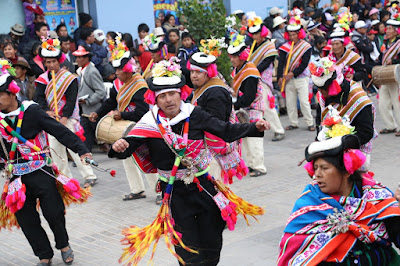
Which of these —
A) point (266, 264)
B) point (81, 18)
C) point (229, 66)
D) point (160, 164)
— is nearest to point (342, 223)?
point (160, 164)

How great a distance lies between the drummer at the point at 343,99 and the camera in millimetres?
6258

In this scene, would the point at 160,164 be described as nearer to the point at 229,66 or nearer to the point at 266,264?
the point at 266,264

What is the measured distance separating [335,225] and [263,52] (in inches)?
306

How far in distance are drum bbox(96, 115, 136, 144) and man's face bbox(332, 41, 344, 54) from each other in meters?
4.07

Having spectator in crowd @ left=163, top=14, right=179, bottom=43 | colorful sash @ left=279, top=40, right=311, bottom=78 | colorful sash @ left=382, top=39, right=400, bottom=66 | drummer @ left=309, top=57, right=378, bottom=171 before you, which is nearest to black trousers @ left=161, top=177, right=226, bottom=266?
drummer @ left=309, top=57, right=378, bottom=171

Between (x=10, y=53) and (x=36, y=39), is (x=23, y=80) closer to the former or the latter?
(x=10, y=53)

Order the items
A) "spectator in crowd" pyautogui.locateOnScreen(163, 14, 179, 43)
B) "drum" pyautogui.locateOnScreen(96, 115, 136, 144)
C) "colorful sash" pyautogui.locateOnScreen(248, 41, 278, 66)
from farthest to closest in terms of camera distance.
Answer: "spectator in crowd" pyautogui.locateOnScreen(163, 14, 179, 43) → "colorful sash" pyautogui.locateOnScreen(248, 41, 278, 66) → "drum" pyautogui.locateOnScreen(96, 115, 136, 144)

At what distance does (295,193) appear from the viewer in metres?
8.55

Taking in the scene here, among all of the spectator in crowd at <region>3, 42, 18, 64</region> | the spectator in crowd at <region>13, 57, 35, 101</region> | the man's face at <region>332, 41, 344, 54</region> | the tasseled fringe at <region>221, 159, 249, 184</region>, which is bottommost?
the tasseled fringe at <region>221, 159, 249, 184</region>

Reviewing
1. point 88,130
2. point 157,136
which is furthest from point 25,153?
point 88,130

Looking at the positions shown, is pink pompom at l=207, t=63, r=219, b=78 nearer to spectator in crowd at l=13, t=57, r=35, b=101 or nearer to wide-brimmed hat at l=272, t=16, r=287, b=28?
spectator in crowd at l=13, t=57, r=35, b=101

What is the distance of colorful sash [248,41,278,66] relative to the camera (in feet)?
37.6

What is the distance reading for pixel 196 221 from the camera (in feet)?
17.3

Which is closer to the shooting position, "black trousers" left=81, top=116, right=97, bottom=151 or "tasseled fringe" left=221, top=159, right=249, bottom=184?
"tasseled fringe" left=221, top=159, right=249, bottom=184
